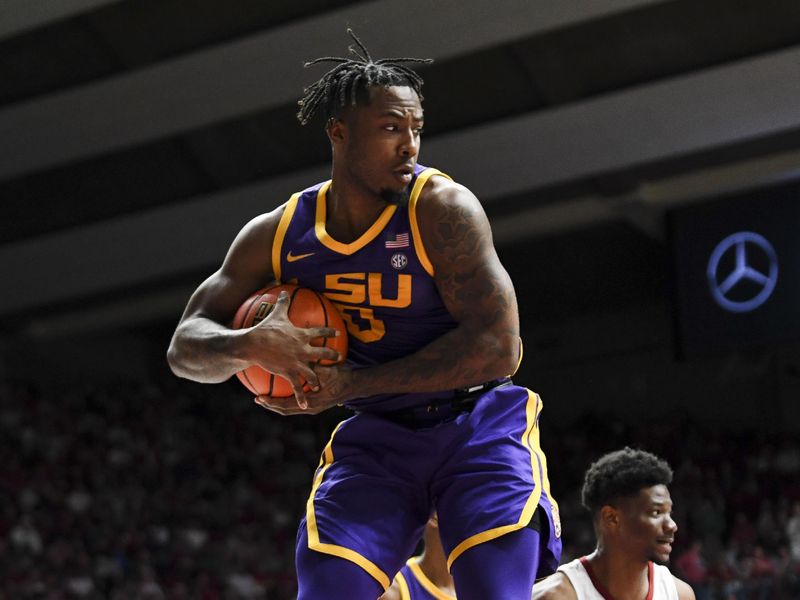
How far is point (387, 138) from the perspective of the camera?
3.16m

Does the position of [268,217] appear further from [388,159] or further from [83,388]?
[83,388]

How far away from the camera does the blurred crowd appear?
1165cm

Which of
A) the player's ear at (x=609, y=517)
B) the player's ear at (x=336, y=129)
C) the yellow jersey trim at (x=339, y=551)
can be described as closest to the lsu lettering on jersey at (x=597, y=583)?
the player's ear at (x=609, y=517)

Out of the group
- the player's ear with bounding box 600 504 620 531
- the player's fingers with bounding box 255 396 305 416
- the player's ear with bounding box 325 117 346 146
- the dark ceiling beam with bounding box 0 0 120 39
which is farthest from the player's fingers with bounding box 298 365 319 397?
the dark ceiling beam with bounding box 0 0 120 39

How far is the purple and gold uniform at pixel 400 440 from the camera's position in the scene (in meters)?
3.07

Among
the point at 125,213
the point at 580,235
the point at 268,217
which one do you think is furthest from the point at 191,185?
the point at 268,217

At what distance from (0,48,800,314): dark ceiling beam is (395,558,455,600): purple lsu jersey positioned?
8.66m

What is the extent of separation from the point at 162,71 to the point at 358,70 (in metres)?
11.1

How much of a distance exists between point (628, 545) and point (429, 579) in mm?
725

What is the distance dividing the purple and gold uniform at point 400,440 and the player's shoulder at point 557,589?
129 cm

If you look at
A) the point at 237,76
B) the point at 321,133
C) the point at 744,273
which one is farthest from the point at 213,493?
the point at 744,273

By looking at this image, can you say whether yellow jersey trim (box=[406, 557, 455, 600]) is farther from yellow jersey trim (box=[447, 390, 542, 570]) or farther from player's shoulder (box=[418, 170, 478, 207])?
player's shoulder (box=[418, 170, 478, 207])

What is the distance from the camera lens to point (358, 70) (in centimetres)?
324

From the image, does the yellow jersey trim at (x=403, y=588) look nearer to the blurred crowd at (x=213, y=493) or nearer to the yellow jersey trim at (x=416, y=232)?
the yellow jersey trim at (x=416, y=232)
